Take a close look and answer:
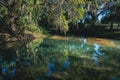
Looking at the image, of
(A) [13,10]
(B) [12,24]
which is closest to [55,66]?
(A) [13,10]

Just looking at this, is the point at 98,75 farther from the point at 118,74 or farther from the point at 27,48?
the point at 27,48

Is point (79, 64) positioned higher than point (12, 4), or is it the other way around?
point (12, 4)

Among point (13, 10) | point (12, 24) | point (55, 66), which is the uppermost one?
point (13, 10)

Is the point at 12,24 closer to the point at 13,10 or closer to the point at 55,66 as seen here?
the point at 13,10

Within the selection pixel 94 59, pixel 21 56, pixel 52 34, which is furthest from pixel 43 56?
pixel 52 34

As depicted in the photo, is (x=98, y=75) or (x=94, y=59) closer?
(x=98, y=75)

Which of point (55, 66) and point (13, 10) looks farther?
point (13, 10)

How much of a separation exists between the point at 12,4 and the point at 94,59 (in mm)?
12842

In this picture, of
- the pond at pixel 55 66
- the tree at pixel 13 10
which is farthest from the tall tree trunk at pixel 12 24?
the pond at pixel 55 66

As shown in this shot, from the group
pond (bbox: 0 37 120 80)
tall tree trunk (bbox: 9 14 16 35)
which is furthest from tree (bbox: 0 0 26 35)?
pond (bbox: 0 37 120 80)

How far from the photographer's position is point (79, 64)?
72.9ft

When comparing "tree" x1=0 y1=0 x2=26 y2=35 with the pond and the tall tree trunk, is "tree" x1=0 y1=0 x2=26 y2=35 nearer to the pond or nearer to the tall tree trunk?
the tall tree trunk

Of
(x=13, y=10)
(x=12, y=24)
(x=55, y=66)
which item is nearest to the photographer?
(x=55, y=66)

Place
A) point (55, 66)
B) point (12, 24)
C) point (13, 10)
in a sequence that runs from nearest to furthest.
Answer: point (55, 66) → point (13, 10) → point (12, 24)
